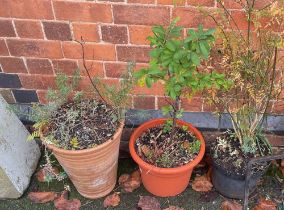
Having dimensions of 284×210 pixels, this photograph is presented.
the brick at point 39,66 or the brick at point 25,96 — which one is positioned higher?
the brick at point 39,66

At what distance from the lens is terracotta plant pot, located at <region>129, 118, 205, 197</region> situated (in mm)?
2340

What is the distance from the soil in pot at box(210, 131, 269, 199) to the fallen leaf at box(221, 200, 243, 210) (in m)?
0.04

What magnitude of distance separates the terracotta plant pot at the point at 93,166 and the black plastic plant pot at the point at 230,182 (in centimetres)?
69

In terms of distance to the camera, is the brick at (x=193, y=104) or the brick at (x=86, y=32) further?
the brick at (x=193, y=104)

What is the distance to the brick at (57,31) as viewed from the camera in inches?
90.0

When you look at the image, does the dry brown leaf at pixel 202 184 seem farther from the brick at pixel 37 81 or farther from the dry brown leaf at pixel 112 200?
the brick at pixel 37 81

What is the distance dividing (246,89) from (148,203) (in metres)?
1.01

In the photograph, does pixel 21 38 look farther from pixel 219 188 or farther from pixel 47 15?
pixel 219 188

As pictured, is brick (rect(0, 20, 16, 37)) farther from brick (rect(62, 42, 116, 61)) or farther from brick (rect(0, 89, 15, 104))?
brick (rect(0, 89, 15, 104))

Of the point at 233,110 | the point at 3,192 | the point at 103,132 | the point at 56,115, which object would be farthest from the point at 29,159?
the point at 233,110

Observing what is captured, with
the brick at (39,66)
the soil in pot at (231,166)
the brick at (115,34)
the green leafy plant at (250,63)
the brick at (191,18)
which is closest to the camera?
the green leafy plant at (250,63)

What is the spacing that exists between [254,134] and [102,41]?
1.15m

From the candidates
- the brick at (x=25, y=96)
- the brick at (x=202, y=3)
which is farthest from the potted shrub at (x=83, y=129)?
the brick at (x=202, y=3)

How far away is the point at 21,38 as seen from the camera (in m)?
2.39
